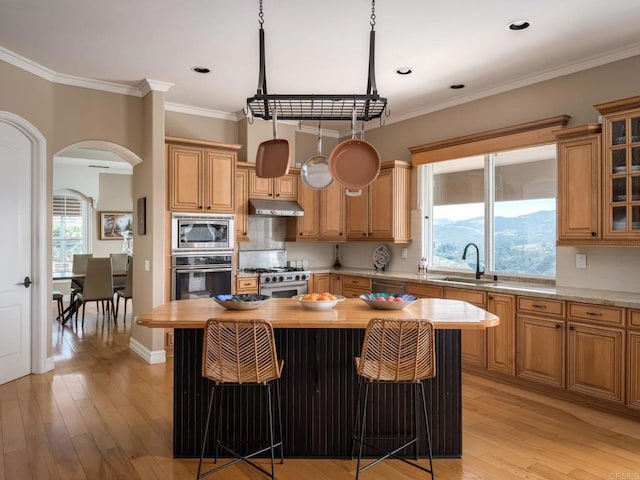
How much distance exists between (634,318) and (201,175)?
4.27 metres

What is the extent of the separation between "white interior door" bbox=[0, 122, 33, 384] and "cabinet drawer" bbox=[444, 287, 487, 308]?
13.5 feet

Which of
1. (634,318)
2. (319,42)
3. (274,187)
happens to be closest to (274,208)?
(274,187)

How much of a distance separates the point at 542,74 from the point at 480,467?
3532mm

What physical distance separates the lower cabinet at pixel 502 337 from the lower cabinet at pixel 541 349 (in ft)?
0.18

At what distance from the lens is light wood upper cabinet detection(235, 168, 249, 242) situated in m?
5.69

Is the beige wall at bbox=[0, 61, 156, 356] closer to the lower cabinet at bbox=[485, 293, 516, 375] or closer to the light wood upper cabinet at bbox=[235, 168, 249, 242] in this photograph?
the light wood upper cabinet at bbox=[235, 168, 249, 242]

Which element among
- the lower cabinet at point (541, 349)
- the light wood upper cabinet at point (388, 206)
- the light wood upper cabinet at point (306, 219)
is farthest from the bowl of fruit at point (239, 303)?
the light wood upper cabinet at point (306, 219)

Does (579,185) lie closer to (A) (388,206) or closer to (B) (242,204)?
(A) (388,206)

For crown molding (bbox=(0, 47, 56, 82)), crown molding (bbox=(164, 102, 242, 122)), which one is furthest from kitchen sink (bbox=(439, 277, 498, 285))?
crown molding (bbox=(0, 47, 56, 82))

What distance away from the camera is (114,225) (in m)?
10.0

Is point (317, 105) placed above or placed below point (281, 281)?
above

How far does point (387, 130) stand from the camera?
244 inches

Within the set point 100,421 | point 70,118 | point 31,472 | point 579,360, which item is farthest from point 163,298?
point 579,360

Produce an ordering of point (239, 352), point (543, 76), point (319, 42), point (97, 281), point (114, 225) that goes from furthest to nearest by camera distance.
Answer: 1. point (114, 225)
2. point (97, 281)
3. point (543, 76)
4. point (319, 42)
5. point (239, 352)
